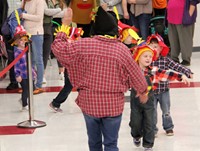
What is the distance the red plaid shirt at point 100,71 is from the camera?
5.02 m

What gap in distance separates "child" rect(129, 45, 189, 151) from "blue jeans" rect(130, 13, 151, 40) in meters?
6.10

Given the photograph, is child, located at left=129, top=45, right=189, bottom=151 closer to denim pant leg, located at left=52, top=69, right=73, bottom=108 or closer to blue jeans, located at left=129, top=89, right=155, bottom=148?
blue jeans, located at left=129, top=89, right=155, bottom=148

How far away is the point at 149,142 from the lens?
20.7 feet

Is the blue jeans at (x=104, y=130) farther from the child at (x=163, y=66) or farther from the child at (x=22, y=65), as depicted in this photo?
the child at (x=22, y=65)

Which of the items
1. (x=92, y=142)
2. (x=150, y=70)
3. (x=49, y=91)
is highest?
(x=150, y=70)

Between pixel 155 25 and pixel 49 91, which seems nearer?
pixel 49 91

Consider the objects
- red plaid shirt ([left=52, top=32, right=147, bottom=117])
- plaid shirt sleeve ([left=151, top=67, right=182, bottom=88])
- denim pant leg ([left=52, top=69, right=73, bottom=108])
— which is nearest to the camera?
red plaid shirt ([left=52, top=32, right=147, bottom=117])

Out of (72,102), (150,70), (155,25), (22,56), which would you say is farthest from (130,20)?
(150,70)

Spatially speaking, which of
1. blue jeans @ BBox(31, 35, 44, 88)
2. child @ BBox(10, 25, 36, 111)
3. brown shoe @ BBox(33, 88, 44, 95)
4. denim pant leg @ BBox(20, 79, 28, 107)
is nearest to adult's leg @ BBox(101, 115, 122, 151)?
child @ BBox(10, 25, 36, 111)

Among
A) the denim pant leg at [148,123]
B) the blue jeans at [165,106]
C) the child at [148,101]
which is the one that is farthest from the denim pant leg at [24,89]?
the denim pant leg at [148,123]

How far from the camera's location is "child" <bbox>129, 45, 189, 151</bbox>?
6.13 meters

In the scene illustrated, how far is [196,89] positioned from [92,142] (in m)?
4.50

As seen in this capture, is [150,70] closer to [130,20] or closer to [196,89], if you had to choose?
[196,89]

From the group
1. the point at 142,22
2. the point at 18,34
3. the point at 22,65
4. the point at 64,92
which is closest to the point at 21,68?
the point at 22,65
